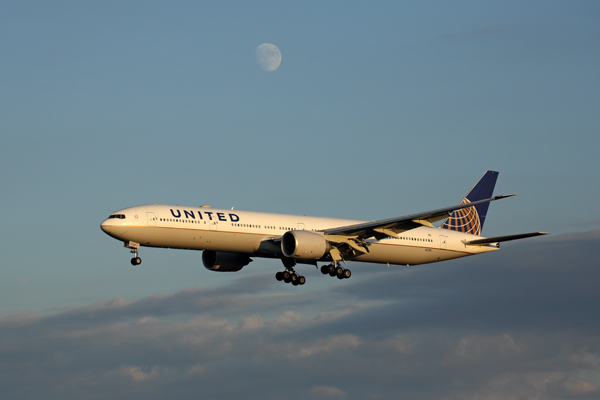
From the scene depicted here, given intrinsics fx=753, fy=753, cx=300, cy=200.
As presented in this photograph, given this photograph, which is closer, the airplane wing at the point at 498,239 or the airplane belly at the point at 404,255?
the airplane wing at the point at 498,239

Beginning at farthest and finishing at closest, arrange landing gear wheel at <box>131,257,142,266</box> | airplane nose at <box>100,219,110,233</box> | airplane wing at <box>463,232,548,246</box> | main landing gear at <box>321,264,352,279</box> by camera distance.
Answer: main landing gear at <box>321,264,352,279</box> → airplane wing at <box>463,232,548,246</box> → landing gear wheel at <box>131,257,142,266</box> → airplane nose at <box>100,219,110,233</box>

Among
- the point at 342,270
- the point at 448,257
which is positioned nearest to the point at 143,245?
the point at 342,270

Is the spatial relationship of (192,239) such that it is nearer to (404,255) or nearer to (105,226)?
(105,226)

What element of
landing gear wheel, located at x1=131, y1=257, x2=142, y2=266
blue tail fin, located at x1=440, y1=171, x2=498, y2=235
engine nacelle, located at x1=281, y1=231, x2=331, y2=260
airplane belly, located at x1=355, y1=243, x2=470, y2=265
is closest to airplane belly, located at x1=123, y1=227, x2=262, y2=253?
landing gear wheel, located at x1=131, y1=257, x2=142, y2=266

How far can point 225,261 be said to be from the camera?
59.7 metres

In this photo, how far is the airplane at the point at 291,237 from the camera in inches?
1983

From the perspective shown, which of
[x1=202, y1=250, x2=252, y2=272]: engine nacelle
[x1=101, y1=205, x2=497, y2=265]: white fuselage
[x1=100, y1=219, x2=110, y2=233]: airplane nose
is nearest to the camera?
[x1=100, y1=219, x2=110, y2=233]: airplane nose

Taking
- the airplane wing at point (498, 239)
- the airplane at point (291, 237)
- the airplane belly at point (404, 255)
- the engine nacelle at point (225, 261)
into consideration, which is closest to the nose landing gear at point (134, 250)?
the airplane at point (291, 237)

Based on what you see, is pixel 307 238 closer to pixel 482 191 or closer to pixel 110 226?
pixel 110 226

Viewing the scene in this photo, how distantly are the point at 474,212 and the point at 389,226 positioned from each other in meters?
15.8

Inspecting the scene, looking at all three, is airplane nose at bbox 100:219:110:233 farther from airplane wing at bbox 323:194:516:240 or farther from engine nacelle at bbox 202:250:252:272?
airplane wing at bbox 323:194:516:240

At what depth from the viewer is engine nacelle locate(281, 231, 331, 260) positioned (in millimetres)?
51938

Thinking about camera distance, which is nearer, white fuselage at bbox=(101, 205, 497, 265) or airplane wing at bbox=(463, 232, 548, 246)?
white fuselage at bbox=(101, 205, 497, 265)

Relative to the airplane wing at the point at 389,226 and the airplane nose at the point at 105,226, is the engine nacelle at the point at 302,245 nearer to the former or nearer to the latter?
the airplane wing at the point at 389,226
